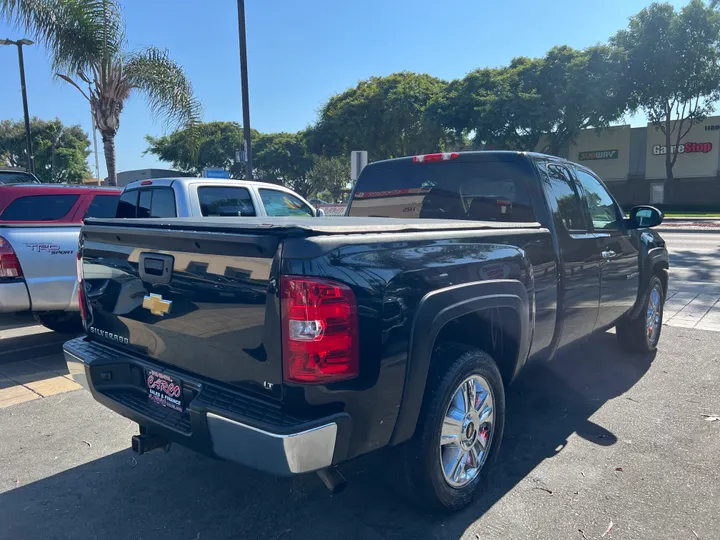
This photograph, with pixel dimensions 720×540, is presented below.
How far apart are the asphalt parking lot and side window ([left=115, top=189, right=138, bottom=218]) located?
2777mm

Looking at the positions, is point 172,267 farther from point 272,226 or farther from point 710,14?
point 710,14

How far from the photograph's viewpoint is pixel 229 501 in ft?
10.3

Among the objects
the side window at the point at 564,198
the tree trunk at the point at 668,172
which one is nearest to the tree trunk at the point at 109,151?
the side window at the point at 564,198

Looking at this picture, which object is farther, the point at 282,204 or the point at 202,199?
the point at 282,204

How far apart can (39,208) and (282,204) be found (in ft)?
9.18

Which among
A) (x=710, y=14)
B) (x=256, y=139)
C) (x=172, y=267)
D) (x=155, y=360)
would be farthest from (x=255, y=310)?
(x=256, y=139)

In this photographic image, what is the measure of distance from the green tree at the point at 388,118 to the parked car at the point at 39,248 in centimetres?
2706

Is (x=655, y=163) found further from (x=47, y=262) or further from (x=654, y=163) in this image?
(x=47, y=262)

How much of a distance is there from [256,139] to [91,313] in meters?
48.3

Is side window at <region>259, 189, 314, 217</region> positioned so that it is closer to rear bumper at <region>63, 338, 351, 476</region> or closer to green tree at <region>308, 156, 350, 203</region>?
rear bumper at <region>63, 338, 351, 476</region>

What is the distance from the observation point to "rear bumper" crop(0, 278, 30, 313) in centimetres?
555

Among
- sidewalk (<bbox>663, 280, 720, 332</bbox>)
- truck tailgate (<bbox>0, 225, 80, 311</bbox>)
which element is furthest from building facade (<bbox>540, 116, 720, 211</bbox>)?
truck tailgate (<bbox>0, 225, 80, 311</bbox>)

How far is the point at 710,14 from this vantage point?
29.6 metres

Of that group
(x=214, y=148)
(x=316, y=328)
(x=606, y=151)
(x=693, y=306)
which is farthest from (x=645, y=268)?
(x=214, y=148)
